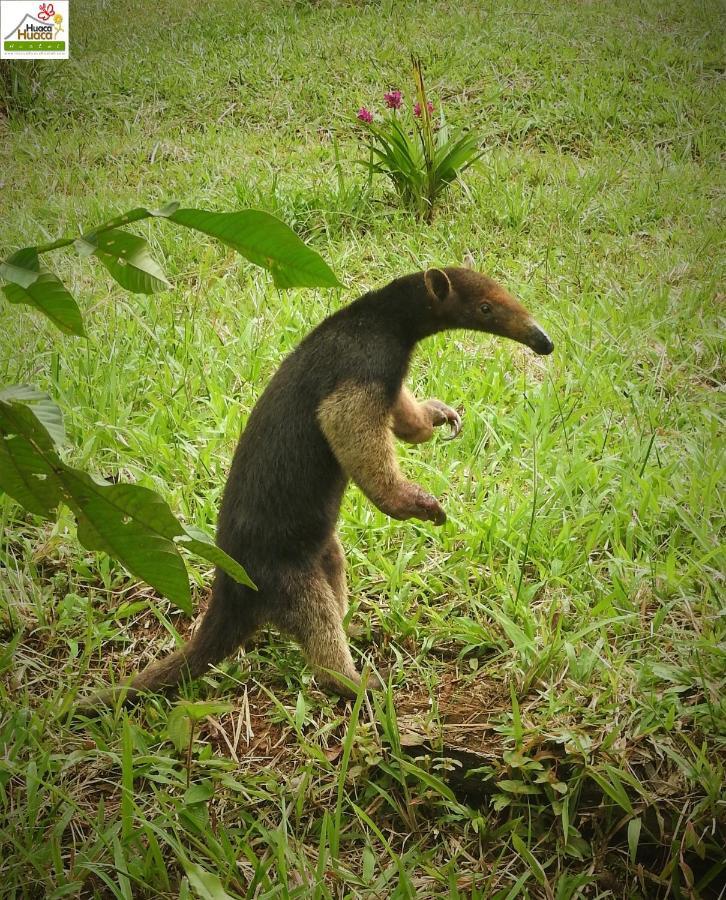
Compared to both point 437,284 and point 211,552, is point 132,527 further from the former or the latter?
point 437,284

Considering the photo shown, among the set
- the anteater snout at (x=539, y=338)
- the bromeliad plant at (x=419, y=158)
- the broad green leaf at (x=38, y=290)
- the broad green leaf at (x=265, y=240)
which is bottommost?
the anteater snout at (x=539, y=338)

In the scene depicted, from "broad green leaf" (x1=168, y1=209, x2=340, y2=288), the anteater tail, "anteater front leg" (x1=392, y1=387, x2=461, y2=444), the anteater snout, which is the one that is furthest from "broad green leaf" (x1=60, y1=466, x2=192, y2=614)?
the anteater snout

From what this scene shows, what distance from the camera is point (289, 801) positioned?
2.24 meters

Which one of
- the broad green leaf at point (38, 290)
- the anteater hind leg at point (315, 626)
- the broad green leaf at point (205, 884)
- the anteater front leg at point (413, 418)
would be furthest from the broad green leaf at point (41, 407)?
the anteater front leg at point (413, 418)

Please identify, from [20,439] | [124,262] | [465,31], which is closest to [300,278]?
[124,262]

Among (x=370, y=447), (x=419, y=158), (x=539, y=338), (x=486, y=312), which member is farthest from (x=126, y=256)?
(x=419, y=158)

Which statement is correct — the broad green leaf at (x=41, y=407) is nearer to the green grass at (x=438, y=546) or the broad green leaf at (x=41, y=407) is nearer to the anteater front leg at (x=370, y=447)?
the green grass at (x=438, y=546)

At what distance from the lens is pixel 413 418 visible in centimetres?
288

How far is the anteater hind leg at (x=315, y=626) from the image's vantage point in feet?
8.17

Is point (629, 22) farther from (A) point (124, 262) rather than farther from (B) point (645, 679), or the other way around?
(A) point (124, 262)

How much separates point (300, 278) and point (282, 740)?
4.99 ft

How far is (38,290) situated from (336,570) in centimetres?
161

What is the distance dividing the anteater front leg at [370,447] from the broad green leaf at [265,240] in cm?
95

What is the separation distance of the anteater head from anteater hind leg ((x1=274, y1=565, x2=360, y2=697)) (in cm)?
103
